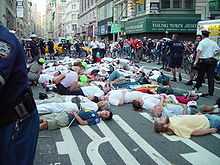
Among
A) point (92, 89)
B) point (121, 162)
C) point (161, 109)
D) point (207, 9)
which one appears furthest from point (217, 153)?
point (207, 9)

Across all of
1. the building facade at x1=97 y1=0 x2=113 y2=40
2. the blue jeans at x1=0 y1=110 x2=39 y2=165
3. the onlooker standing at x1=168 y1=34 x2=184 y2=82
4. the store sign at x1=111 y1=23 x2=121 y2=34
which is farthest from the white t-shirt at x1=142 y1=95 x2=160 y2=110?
the building facade at x1=97 y1=0 x2=113 y2=40

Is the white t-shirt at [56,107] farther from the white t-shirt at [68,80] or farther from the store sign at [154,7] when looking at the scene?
the store sign at [154,7]

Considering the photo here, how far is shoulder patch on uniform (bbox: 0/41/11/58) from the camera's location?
2389 mm

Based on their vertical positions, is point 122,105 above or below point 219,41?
below

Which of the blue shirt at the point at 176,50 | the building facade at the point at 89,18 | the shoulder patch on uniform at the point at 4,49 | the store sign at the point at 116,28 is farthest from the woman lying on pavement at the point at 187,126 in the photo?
the building facade at the point at 89,18

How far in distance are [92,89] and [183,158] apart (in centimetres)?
568

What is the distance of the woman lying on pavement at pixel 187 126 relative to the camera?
7.34 m

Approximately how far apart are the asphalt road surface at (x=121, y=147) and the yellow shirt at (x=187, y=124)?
200mm

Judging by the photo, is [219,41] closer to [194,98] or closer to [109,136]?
[194,98]

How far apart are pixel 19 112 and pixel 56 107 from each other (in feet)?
19.5

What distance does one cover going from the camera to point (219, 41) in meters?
18.0

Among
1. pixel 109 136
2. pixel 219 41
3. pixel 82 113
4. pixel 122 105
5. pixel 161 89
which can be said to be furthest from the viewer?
pixel 219 41

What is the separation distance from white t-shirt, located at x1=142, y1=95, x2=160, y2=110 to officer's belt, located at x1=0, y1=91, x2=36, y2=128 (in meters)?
6.91

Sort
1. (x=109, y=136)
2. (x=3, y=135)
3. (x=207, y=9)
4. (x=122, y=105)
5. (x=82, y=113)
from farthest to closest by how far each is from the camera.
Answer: (x=207, y=9)
(x=122, y=105)
(x=82, y=113)
(x=109, y=136)
(x=3, y=135)
